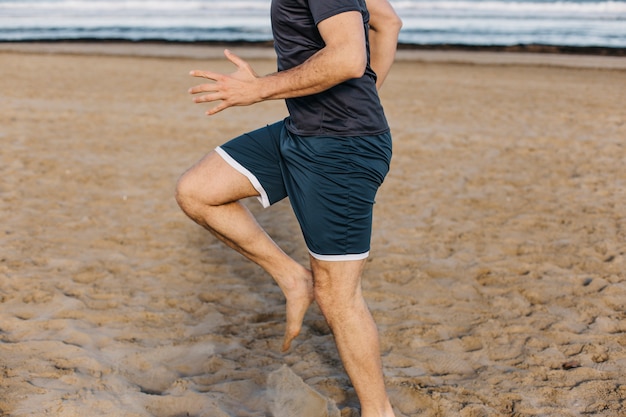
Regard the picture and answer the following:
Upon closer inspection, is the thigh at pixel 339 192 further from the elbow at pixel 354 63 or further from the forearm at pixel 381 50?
the forearm at pixel 381 50

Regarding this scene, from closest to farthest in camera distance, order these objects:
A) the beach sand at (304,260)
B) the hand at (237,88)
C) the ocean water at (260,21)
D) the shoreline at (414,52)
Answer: the hand at (237,88), the beach sand at (304,260), the shoreline at (414,52), the ocean water at (260,21)

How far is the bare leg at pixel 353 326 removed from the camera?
2.56 m

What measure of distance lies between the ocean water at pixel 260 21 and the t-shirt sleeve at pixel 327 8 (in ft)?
66.0

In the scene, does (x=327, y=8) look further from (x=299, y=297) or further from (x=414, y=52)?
(x=414, y=52)

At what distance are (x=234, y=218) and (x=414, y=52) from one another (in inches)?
678

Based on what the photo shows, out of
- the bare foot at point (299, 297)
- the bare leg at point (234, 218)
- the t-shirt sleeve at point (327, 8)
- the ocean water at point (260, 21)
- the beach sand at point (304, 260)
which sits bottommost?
the ocean water at point (260, 21)

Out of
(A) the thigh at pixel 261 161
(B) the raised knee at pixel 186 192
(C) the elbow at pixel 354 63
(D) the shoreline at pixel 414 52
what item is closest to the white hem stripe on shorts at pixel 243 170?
(A) the thigh at pixel 261 161

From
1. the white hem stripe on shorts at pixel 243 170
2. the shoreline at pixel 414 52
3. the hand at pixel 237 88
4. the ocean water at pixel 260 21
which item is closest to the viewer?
the hand at pixel 237 88

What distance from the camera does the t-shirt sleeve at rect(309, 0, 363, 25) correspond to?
229 centimetres

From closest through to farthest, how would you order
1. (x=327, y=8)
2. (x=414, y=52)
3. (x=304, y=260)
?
(x=327, y=8) < (x=304, y=260) < (x=414, y=52)

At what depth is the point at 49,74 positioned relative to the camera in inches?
545

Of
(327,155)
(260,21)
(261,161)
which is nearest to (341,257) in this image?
→ (327,155)

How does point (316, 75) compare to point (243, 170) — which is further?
point (243, 170)

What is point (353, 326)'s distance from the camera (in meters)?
2.60
